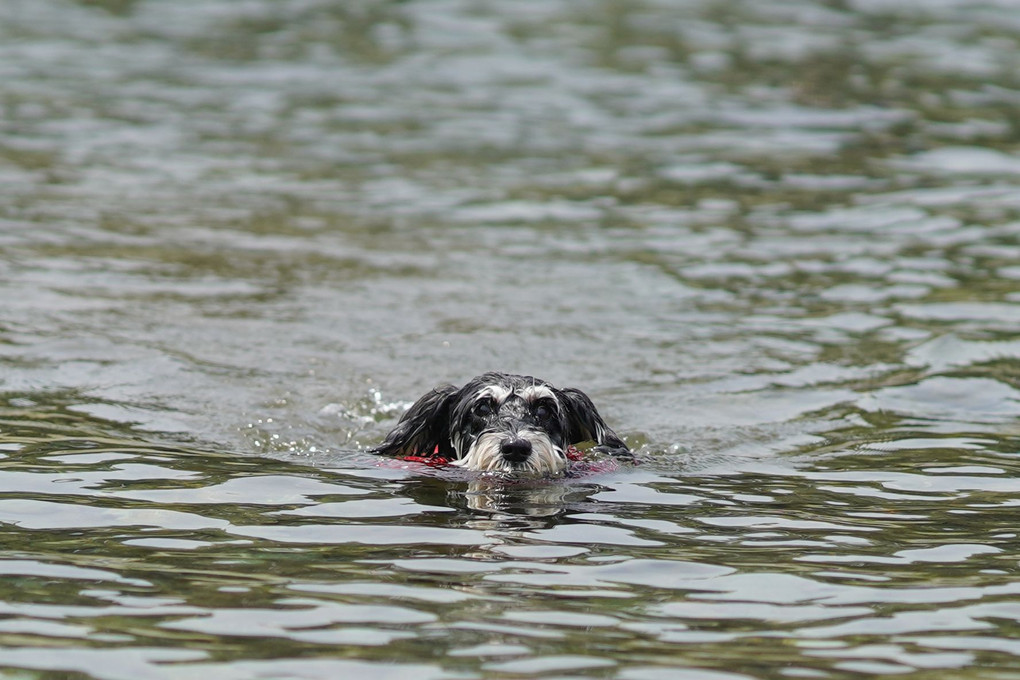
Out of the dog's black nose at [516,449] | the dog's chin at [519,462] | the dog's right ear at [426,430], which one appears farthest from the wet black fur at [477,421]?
the dog's black nose at [516,449]

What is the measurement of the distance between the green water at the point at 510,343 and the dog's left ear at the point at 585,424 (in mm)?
384

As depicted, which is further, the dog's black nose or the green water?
the dog's black nose

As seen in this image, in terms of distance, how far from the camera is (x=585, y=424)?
10.1 meters

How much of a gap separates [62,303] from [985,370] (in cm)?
797

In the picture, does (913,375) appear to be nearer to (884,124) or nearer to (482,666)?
(482,666)

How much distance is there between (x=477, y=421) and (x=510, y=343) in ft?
11.8

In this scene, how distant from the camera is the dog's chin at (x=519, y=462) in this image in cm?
915

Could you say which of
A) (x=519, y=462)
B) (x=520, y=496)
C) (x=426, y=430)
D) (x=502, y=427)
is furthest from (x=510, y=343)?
(x=520, y=496)

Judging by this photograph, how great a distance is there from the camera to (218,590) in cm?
669

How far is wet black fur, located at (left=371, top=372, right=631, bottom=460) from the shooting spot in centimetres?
968

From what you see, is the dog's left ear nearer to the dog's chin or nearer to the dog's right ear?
the dog's chin

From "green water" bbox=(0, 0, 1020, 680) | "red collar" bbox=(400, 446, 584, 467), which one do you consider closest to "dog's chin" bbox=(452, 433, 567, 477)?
"green water" bbox=(0, 0, 1020, 680)

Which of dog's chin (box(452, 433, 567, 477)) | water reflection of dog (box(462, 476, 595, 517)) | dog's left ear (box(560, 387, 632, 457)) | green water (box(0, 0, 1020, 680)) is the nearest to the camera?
green water (box(0, 0, 1020, 680))

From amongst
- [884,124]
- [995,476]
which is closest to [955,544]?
[995,476]
